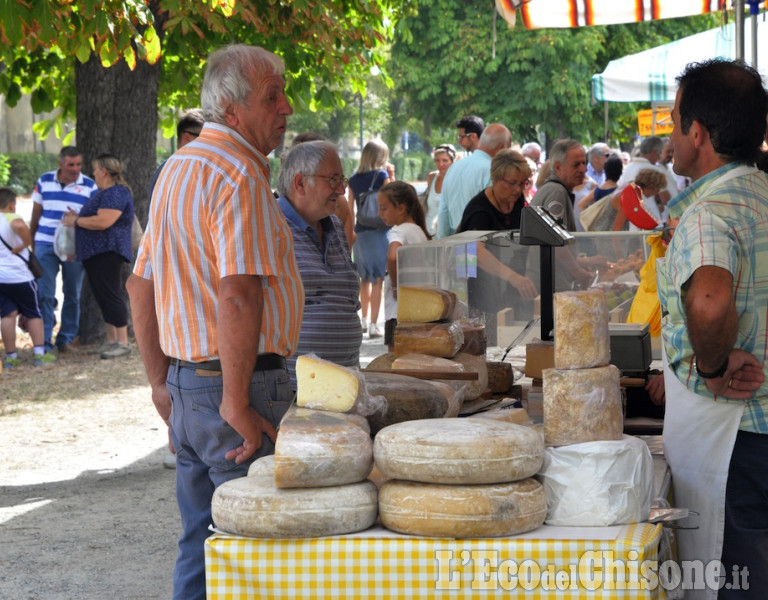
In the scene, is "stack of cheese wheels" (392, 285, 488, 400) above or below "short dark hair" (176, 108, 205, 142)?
below

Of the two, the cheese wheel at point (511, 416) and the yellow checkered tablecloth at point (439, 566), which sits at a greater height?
the cheese wheel at point (511, 416)

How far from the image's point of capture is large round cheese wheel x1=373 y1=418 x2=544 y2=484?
208cm

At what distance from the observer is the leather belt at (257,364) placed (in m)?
2.77

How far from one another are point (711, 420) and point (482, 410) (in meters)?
0.82

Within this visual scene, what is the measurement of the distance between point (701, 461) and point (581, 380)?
48 centimetres

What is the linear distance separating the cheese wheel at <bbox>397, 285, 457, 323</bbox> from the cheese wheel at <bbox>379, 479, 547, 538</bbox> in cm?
146

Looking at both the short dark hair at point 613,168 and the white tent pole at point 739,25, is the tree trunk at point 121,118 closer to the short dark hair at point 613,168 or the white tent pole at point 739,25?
the short dark hair at point 613,168

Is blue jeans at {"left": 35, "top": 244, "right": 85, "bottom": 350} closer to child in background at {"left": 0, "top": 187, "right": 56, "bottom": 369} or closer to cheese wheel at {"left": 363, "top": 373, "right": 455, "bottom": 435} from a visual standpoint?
child in background at {"left": 0, "top": 187, "right": 56, "bottom": 369}

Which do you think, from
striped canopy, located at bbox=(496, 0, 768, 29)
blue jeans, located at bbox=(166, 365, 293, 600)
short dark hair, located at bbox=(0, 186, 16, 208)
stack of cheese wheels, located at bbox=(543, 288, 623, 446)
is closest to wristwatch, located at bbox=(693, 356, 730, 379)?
stack of cheese wheels, located at bbox=(543, 288, 623, 446)

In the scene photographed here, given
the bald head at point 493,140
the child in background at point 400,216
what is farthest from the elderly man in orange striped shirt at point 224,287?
the bald head at point 493,140

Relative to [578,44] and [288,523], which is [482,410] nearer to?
[288,523]

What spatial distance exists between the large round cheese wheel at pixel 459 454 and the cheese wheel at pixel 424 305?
1395 millimetres

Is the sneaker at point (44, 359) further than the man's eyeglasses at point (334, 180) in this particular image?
Yes

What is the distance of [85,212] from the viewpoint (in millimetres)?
9414
